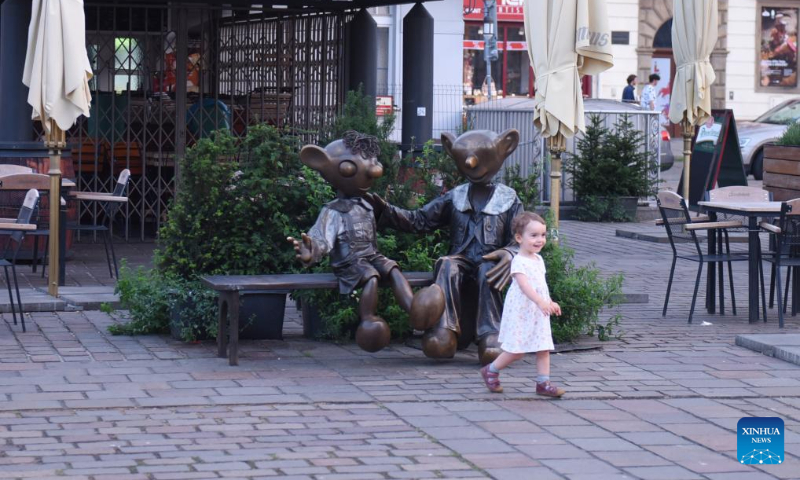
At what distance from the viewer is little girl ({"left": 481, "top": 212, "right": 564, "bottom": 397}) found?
6.93 m

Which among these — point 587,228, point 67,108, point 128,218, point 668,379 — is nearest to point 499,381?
point 668,379

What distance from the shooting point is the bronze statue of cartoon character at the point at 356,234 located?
7746mm

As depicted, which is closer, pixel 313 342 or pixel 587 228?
pixel 313 342

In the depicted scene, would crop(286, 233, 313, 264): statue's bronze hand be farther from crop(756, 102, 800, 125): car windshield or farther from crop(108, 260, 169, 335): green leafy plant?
crop(756, 102, 800, 125): car windshield

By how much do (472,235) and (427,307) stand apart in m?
0.72

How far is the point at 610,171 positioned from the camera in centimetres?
1759

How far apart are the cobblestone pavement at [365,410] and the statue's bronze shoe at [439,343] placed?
0.49 ft

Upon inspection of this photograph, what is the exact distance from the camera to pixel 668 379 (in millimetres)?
7535

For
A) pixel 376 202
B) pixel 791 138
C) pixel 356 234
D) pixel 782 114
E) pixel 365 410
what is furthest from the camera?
pixel 782 114

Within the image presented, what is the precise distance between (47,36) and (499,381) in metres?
4.92

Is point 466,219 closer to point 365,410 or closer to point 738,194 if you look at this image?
point 365,410

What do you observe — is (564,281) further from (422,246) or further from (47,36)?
(47,36)

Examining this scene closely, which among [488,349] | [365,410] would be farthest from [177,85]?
[365,410]

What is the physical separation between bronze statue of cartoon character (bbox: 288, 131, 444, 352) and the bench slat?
0.13 m
